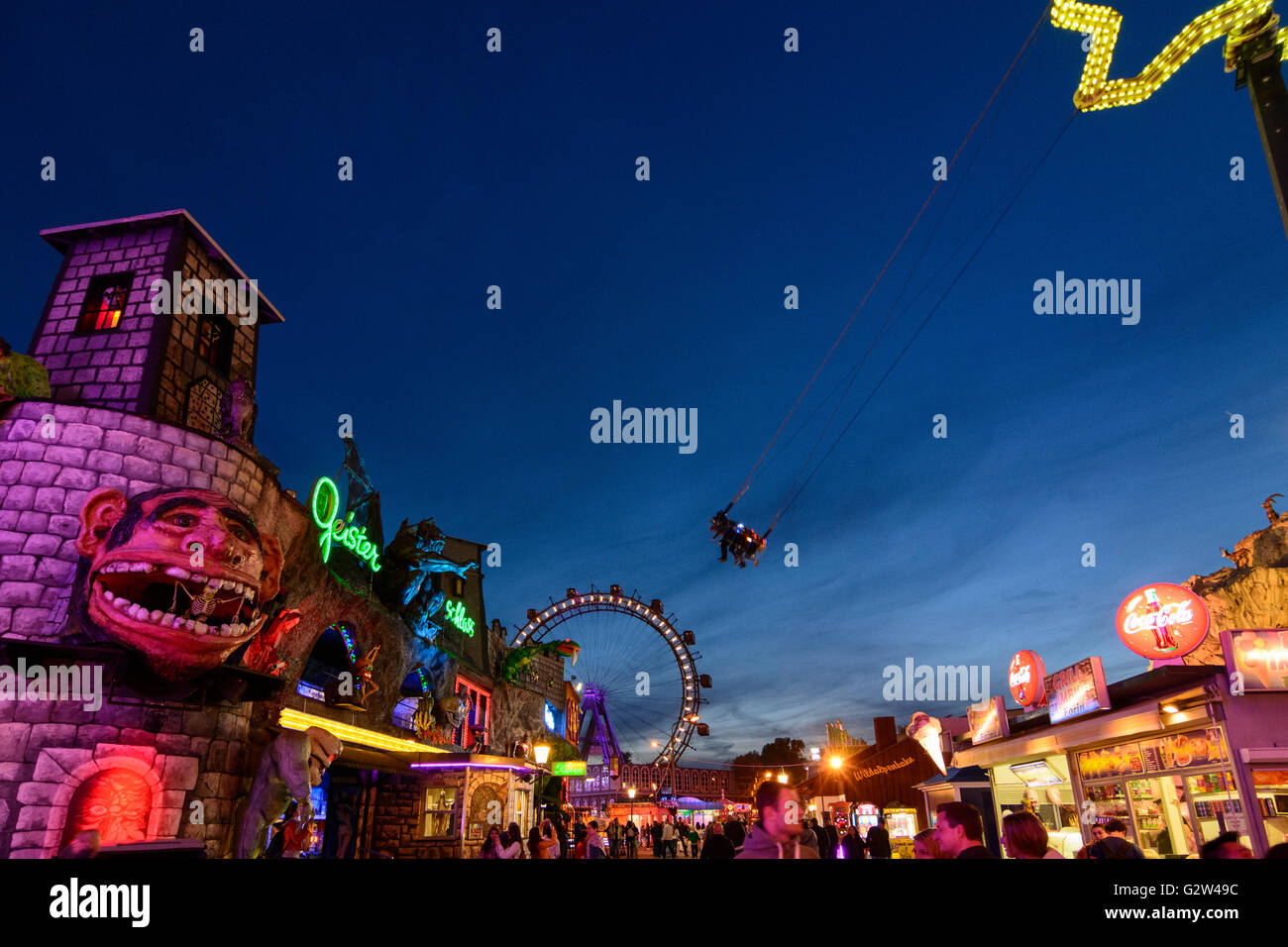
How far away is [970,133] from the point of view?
10672mm

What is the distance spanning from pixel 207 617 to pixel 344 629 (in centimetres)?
740

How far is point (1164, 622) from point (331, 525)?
1656 cm

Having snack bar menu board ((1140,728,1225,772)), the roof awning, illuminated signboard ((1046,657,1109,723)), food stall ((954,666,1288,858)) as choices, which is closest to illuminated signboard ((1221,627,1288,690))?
food stall ((954,666,1288,858))

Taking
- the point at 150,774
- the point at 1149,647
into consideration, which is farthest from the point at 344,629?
the point at 1149,647

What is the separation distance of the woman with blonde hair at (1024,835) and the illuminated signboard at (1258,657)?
6644 mm

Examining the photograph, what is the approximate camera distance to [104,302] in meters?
14.2

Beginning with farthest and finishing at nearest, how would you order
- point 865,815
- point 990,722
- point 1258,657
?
point 865,815 → point 990,722 → point 1258,657

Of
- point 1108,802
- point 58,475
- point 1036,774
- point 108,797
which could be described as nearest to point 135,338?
point 58,475

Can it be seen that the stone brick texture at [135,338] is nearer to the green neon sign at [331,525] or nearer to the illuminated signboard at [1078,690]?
the green neon sign at [331,525]

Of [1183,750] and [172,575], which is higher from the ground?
[172,575]

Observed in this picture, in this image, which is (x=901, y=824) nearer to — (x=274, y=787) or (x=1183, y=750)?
(x=1183, y=750)

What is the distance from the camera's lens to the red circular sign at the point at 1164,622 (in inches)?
424
